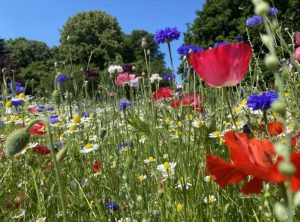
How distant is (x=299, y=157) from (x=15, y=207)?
4.34 ft

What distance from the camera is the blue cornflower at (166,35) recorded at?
220 centimetres

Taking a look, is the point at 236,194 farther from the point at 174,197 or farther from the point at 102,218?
the point at 102,218

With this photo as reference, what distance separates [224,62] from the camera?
0.87m

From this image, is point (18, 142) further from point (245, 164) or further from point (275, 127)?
point (275, 127)

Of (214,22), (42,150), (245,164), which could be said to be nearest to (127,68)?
(42,150)

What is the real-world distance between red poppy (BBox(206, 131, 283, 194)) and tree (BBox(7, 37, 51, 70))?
36.7 meters

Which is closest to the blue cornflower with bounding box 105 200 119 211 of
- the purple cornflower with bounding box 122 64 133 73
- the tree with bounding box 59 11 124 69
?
the purple cornflower with bounding box 122 64 133 73

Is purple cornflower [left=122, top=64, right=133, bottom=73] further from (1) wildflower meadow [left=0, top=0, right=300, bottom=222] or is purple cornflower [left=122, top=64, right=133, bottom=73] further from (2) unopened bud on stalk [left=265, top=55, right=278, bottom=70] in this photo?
(2) unopened bud on stalk [left=265, top=55, right=278, bottom=70]

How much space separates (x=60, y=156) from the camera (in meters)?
0.88

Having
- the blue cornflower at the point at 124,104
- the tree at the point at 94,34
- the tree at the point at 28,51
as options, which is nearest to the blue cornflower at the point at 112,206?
the blue cornflower at the point at 124,104

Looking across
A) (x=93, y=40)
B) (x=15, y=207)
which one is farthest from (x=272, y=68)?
(x=93, y=40)

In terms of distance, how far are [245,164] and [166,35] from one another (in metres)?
1.74

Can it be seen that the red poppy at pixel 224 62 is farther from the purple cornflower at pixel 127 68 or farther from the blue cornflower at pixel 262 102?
the purple cornflower at pixel 127 68

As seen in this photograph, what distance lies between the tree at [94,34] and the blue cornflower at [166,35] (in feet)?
101
